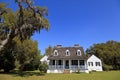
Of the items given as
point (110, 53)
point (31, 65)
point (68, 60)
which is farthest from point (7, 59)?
point (110, 53)

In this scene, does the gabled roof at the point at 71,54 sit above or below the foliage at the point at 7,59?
above

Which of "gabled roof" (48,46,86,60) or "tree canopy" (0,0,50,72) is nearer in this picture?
"tree canopy" (0,0,50,72)

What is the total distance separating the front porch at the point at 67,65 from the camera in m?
40.3

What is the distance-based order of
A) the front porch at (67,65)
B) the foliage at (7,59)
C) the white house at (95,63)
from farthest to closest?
1. the white house at (95,63)
2. the front porch at (67,65)
3. the foliage at (7,59)

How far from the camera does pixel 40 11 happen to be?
20859mm

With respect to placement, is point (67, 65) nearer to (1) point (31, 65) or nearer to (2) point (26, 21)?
(1) point (31, 65)

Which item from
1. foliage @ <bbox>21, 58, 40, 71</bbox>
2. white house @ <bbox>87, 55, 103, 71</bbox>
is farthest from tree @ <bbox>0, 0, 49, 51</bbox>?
white house @ <bbox>87, 55, 103, 71</bbox>

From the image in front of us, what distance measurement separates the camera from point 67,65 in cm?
4253

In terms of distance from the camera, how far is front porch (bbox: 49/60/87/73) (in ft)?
132

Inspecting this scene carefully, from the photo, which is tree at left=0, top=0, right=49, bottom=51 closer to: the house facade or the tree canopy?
the tree canopy

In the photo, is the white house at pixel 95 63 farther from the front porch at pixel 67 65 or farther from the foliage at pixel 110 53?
the front porch at pixel 67 65

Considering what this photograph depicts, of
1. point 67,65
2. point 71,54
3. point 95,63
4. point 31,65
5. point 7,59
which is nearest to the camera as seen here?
→ point 7,59

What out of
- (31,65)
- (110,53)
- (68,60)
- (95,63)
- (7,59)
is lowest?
(31,65)

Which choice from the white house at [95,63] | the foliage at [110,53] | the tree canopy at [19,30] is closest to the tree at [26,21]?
the tree canopy at [19,30]
